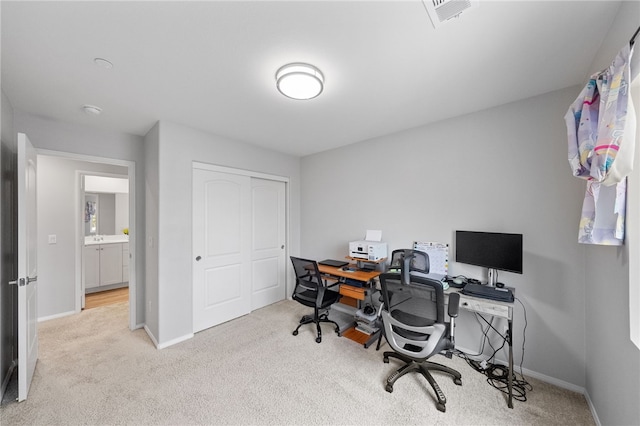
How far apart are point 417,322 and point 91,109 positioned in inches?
138

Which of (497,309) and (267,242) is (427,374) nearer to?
(497,309)

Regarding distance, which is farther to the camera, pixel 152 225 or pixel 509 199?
pixel 152 225

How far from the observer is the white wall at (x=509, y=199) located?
200 centimetres

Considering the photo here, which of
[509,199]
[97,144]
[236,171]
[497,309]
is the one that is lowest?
[497,309]

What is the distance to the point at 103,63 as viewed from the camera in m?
1.65

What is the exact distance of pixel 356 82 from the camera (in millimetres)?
1917

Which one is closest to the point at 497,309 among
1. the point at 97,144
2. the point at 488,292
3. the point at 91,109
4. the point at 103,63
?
the point at 488,292

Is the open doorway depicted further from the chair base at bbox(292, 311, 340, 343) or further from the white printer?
the white printer

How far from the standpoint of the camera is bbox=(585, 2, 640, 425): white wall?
47.5 inches

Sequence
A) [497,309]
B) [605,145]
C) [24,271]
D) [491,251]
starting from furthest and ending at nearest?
[491,251]
[497,309]
[24,271]
[605,145]

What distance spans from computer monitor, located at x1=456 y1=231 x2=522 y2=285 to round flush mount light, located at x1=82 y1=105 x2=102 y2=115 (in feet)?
12.2

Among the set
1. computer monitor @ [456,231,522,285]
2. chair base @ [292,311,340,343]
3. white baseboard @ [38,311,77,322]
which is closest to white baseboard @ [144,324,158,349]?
white baseboard @ [38,311,77,322]

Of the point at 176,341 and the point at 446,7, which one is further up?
the point at 446,7

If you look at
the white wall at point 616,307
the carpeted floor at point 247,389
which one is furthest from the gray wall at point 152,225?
the white wall at point 616,307
